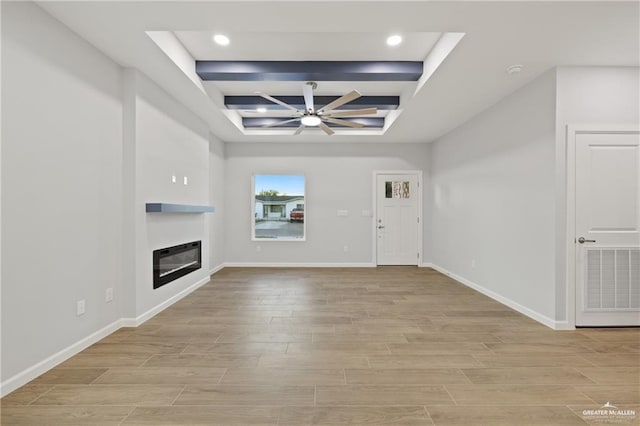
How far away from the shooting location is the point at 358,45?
10.5 feet

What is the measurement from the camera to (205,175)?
16.1ft

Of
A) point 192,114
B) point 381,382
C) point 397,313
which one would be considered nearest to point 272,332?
point 381,382

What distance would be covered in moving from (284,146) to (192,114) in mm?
2372

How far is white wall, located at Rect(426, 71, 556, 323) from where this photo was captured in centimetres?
323

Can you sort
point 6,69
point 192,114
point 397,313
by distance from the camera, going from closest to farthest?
1. point 6,69
2. point 397,313
3. point 192,114

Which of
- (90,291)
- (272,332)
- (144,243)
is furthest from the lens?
(144,243)

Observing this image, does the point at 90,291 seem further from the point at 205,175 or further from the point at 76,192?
the point at 205,175

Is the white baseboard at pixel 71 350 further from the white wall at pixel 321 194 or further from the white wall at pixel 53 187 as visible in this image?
the white wall at pixel 321 194

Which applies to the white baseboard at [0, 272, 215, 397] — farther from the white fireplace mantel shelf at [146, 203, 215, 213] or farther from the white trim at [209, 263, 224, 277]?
the white trim at [209, 263, 224, 277]

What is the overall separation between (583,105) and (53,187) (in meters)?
5.04

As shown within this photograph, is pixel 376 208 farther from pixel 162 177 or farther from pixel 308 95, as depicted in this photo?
pixel 162 177

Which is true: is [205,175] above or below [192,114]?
below

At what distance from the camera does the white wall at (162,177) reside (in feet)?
10.6

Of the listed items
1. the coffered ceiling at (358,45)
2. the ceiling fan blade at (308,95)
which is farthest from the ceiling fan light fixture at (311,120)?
the coffered ceiling at (358,45)
